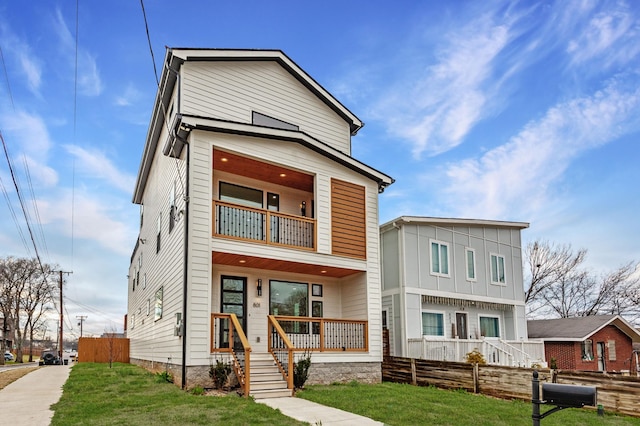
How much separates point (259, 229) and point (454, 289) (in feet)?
33.9

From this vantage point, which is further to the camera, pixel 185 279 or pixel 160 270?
pixel 160 270

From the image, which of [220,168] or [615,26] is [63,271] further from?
[615,26]

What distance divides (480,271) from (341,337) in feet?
31.8

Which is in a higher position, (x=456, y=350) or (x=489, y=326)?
(x=489, y=326)

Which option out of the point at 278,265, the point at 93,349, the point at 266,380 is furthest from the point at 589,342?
the point at 93,349

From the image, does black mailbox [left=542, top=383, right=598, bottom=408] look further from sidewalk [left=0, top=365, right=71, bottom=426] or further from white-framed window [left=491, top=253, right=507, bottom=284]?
white-framed window [left=491, top=253, right=507, bottom=284]

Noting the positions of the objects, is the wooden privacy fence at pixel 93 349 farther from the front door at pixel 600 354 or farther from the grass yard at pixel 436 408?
the front door at pixel 600 354

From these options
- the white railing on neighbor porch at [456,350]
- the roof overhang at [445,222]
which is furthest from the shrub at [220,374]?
the roof overhang at [445,222]

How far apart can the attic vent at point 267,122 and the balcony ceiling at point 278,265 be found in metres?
4.23

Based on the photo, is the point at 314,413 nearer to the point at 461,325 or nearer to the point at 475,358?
the point at 475,358

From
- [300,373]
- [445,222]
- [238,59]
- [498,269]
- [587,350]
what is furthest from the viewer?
[587,350]

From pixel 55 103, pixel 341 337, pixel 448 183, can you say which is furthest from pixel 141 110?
pixel 448 183

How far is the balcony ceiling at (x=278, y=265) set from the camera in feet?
45.5

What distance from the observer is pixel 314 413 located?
9625 mm
